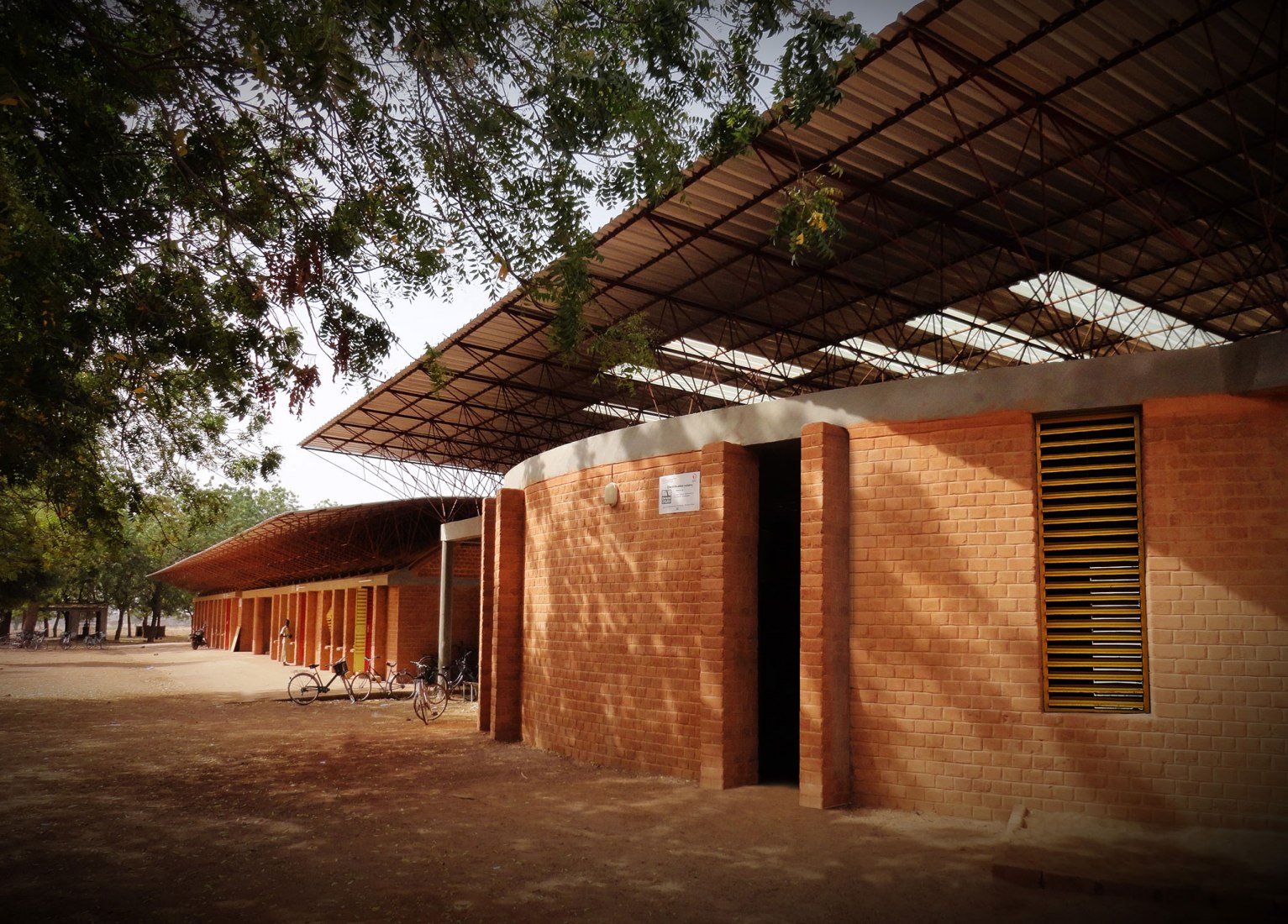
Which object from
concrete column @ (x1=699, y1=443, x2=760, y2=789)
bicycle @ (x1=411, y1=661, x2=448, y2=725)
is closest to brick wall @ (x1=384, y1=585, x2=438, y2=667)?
bicycle @ (x1=411, y1=661, x2=448, y2=725)

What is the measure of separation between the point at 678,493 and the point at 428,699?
8.21 meters

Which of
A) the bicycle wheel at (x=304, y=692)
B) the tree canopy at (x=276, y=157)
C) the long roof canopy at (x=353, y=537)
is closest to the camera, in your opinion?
the tree canopy at (x=276, y=157)

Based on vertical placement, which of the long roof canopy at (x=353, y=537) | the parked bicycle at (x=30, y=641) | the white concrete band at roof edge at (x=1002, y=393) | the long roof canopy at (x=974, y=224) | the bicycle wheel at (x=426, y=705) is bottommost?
the parked bicycle at (x=30, y=641)

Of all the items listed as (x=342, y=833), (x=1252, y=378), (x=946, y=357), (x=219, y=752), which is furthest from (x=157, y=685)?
(x=1252, y=378)

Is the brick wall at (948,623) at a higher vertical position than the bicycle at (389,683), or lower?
higher

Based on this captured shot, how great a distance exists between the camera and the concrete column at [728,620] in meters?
8.15

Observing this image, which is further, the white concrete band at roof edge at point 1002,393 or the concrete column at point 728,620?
the concrete column at point 728,620

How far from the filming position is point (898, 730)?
23.9ft

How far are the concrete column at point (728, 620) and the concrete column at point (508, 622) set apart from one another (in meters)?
3.90

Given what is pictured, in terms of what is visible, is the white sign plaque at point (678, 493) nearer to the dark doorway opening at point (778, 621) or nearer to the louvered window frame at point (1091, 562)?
the dark doorway opening at point (778, 621)

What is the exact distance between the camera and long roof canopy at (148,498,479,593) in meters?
24.1

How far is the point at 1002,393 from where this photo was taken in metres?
7.20

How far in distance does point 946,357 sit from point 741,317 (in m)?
5.45

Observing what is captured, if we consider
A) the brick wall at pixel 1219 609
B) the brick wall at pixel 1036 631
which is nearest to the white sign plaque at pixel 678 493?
the brick wall at pixel 1036 631
